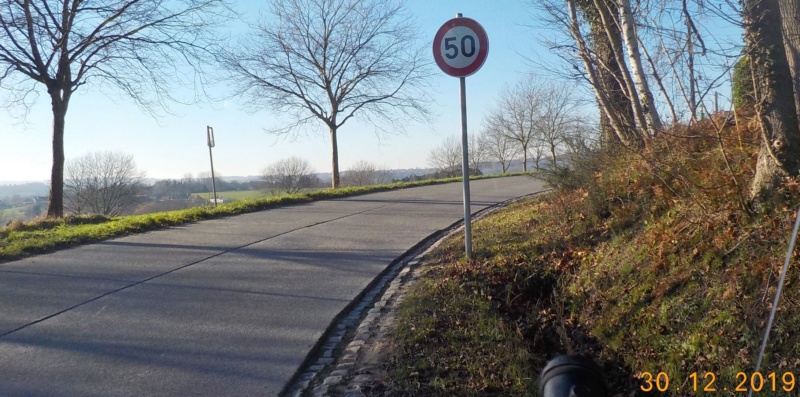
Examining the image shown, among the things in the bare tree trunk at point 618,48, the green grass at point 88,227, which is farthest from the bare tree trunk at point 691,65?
the green grass at point 88,227

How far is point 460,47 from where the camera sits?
646cm

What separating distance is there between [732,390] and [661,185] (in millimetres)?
3002

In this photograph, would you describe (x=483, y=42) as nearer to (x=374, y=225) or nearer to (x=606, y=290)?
(x=606, y=290)

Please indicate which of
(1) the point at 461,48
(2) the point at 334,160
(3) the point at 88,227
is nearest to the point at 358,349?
(1) the point at 461,48

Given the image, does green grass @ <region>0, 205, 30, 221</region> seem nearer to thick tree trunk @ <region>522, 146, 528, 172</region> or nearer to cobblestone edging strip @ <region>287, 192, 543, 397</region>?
cobblestone edging strip @ <region>287, 192, 543, 397</region>

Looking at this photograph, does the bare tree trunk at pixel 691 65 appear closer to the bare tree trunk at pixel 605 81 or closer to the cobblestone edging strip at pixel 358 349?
the bare tree trunk at pixel 605 81

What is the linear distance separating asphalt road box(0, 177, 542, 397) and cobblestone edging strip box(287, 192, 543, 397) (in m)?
0.14

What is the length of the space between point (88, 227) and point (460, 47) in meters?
8.04

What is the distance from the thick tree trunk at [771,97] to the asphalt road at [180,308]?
12.4 feet

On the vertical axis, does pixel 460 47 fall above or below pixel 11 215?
above

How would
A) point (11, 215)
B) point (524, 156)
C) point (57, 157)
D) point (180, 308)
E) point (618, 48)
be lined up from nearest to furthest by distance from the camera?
point (180, 308) → point (618, 48) → point (57, 157) → point (11, 215) → point (524, 156)

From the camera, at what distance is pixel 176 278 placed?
21.1 ft

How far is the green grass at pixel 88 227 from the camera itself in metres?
8.31

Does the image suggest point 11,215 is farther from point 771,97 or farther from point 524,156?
point 524,156
